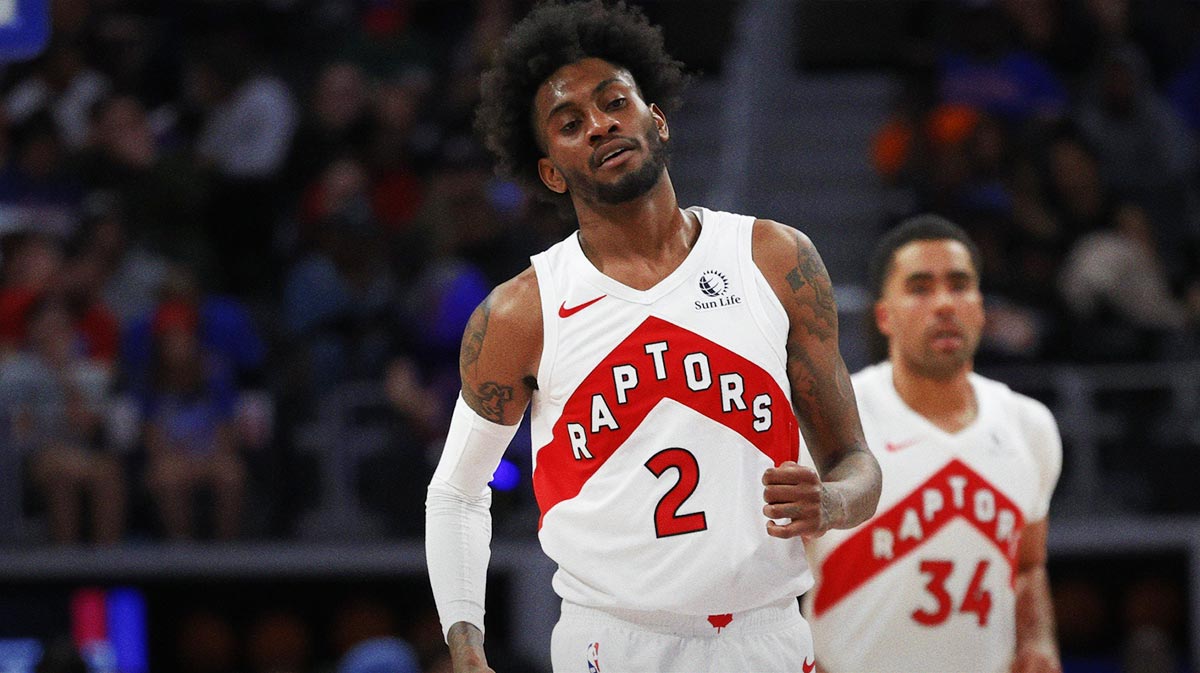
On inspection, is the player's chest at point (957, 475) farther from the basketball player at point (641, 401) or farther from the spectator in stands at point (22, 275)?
the spectator in stands at point (22, 275)

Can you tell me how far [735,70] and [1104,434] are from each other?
4.17 meters

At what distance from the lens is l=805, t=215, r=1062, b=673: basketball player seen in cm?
478

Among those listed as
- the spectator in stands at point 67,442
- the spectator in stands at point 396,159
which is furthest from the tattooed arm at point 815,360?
the spectator in stands at point 396,159

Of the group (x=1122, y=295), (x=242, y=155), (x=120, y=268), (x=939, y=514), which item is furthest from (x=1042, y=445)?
(x=242, y=155)

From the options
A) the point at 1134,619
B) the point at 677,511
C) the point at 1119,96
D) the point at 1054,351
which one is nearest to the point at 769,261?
the point at 677,511

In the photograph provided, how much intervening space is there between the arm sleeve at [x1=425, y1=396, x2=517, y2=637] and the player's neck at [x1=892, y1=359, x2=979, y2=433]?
1.63 m

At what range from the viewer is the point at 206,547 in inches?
355

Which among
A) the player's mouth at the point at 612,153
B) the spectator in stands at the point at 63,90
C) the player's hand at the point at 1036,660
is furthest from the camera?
the spectator in stands at the point at 63,90

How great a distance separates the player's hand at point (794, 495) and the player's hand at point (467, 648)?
85 centimetres

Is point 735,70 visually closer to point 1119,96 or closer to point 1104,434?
point 1119,96

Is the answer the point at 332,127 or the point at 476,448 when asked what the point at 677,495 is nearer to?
the point at 476,448

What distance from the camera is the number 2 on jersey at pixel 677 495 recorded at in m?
3.50

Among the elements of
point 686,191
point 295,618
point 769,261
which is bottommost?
point 295,618

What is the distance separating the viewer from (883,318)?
5113 mm
